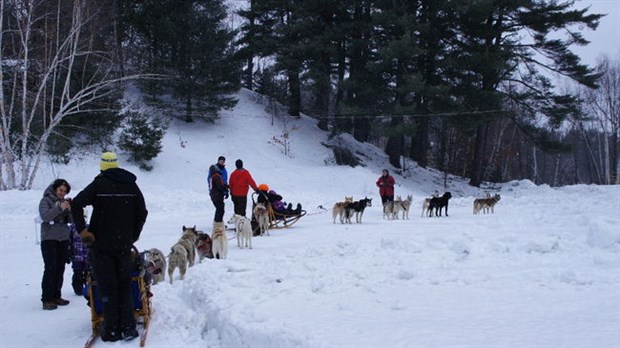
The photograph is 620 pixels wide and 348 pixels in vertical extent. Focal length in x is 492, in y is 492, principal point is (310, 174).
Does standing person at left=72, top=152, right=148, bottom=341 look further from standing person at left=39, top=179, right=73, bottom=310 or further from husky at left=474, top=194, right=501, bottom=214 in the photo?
husky at left=474, top=194, right=501, bottom=214

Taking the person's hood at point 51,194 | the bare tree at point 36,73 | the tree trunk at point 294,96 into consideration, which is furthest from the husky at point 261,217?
the tree trunk at point 294,96

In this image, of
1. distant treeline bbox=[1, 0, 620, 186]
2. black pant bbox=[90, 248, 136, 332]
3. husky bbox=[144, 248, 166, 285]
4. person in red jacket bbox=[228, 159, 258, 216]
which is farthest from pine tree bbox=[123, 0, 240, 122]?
black pant bbox=[90, 248, 136, 332]

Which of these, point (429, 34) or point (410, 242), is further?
point (429, 34)

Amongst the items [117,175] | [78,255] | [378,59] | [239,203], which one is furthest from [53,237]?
[378,59]

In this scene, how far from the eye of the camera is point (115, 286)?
513cm

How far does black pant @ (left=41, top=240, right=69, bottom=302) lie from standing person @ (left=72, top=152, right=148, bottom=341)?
1634 mm

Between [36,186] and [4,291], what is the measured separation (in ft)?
45.3

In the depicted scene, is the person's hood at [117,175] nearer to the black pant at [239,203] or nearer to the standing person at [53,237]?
the standing person at [53,237]

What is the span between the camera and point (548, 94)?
92.5 feet

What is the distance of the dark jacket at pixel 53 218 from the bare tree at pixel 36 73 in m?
12.2

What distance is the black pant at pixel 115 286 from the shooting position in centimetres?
507

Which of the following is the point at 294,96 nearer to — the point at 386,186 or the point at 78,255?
the point at 386,186

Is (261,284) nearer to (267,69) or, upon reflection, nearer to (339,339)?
(339,339)

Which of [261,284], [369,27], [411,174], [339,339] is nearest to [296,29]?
[369,27]
